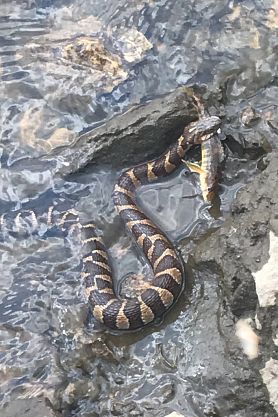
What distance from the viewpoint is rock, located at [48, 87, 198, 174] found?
7.33m

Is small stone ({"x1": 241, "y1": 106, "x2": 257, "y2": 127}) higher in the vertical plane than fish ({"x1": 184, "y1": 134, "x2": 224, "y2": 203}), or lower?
higher

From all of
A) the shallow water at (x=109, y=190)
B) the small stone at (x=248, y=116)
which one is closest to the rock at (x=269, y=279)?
the shallow water at (x=109, y=190)

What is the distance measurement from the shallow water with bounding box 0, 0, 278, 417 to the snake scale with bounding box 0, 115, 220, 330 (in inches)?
4.5

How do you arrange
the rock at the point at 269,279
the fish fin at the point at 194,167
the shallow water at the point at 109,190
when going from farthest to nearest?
the fish fin at the point at 194,167, the shallow water at the point at 109,190, the rock at the point at 269,279

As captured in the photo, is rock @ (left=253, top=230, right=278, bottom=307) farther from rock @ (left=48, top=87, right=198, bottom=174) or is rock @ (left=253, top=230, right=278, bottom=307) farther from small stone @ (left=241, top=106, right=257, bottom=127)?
rock @ (left=48, top=87, right=198, bottom=174)

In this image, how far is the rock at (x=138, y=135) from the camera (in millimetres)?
7332

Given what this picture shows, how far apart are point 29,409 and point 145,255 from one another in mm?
2010

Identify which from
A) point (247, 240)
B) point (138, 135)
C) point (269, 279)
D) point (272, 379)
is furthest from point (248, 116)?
point (272, 379)

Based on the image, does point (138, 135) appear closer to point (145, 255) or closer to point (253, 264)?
point (145, 255)

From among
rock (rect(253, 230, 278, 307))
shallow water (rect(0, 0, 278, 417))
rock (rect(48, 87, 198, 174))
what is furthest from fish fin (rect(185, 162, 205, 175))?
rock (rect(253, 230, 278, 307))

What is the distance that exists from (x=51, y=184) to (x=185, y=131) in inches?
62.3

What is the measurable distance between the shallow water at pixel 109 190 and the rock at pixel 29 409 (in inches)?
5.3

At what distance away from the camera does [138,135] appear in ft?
24.0

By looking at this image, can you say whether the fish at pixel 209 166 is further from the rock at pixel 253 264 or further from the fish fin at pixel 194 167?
the rock at pixel 253 264
